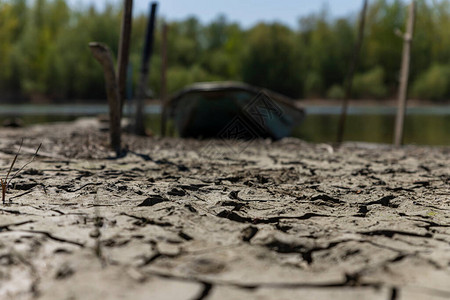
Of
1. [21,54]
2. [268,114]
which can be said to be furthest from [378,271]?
[21,54]

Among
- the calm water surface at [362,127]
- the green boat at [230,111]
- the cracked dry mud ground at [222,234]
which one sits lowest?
the calm water surface at [362,127]

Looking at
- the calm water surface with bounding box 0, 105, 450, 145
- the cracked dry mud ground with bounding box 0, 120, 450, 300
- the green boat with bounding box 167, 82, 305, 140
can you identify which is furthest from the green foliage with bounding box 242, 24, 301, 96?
the cracked dry mud ground with bounding box 0, 120, 450, 300

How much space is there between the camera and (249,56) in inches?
1908

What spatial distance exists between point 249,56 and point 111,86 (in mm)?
44040

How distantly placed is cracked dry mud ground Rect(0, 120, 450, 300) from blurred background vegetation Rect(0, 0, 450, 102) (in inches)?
1550

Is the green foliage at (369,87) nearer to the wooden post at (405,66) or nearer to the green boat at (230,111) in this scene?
the wooden post at (405,66)

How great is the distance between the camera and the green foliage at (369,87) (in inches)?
1826

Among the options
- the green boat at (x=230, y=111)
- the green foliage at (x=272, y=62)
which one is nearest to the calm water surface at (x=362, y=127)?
the green boat at (x=230, y=111)

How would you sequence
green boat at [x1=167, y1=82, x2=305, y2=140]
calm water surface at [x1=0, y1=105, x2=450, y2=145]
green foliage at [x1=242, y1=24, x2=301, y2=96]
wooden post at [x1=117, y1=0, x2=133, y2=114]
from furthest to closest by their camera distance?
green foliage at [x1=242, y1=24, x2=301, y2=96], calm water surface at [x1=0, y1=105, x2=450, y2=145], green boat at [x1=167, y1=82, x2=305, y2=140], wooden post at [x1=117, y1=0, x2=133, y2=114]

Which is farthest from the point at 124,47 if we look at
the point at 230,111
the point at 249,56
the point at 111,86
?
the point at 249,56

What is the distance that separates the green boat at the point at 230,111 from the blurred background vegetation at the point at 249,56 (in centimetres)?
3308

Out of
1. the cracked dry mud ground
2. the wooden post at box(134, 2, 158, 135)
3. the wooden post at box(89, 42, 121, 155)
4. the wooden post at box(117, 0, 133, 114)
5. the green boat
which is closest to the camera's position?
the cracked dry mud ground

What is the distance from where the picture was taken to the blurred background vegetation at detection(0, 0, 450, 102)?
44531 millimetres

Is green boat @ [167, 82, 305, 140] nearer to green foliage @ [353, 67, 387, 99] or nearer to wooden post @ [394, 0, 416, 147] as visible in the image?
wooden post @ [394, 0, 416, 147]
